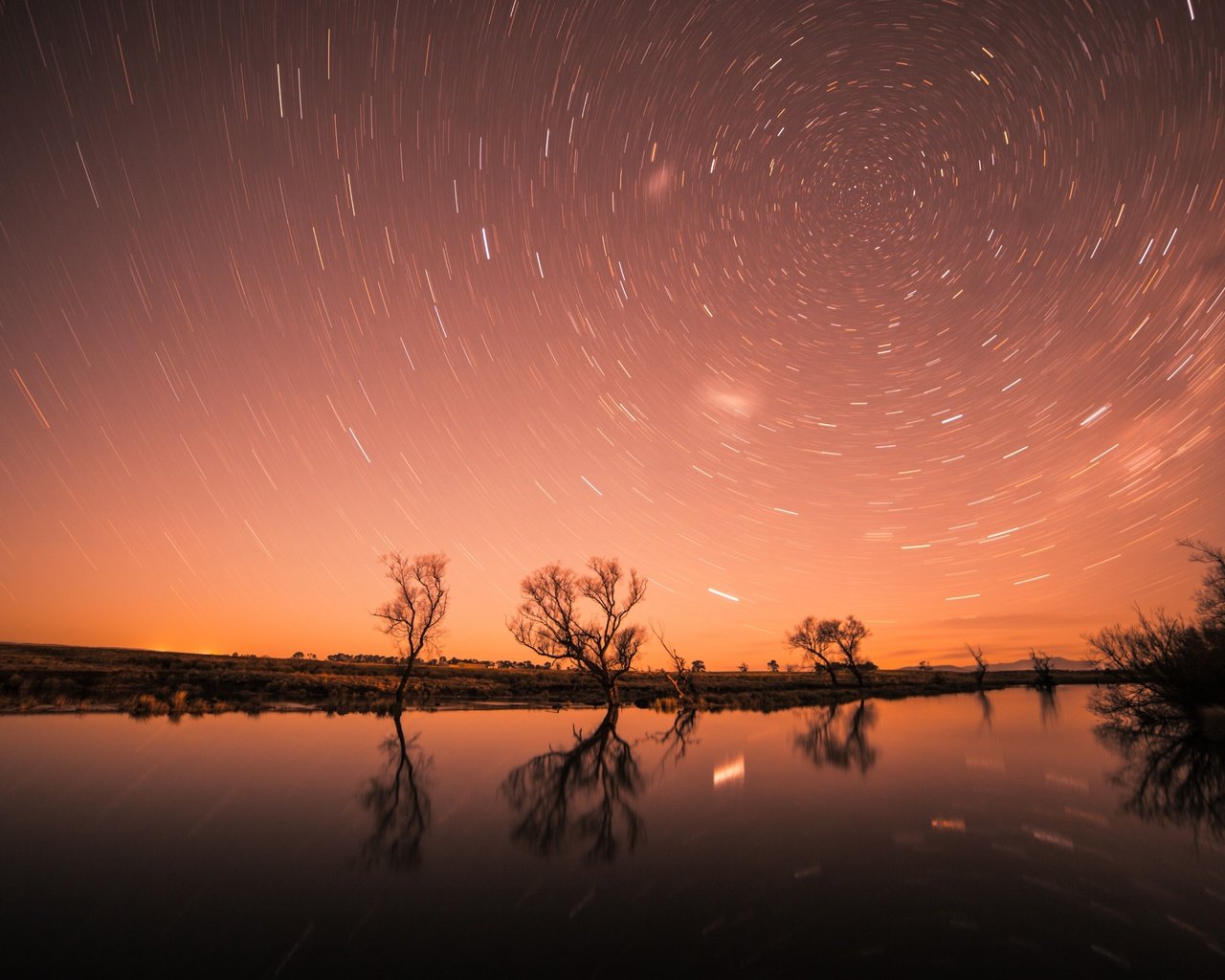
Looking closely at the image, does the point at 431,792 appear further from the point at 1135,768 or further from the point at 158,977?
the point at 1135,768

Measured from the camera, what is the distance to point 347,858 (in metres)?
8.09

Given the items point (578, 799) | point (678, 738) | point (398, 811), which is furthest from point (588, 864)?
point (678, 738)

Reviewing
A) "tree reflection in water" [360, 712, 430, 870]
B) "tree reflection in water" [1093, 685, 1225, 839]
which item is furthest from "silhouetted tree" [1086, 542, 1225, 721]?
"tree reflection in water" [360, 712, 430, 870]

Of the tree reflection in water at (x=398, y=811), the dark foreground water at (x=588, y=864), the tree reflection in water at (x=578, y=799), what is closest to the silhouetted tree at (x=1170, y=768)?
the dark foreground water at (x=588, y=864)

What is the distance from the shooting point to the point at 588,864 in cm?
811

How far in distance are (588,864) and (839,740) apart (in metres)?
17.4

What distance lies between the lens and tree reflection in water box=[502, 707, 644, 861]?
9.26 meters

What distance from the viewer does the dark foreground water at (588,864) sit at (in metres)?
5.66

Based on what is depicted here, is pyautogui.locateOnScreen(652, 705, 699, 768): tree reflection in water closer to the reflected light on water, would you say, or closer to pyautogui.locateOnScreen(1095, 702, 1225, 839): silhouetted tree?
the reflected light on water

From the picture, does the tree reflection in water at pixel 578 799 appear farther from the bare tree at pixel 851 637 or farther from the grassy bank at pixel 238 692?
the bare tree at pixel 851 637

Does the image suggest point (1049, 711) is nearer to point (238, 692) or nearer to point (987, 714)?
point (987, 714)

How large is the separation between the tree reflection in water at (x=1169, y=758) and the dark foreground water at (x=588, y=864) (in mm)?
155

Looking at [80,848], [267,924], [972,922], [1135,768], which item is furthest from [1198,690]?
[80,848]

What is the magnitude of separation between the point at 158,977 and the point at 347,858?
3.20 meters
